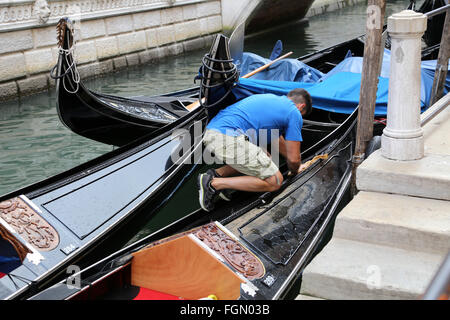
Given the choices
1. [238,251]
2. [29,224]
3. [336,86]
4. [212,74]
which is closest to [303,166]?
[212,74]

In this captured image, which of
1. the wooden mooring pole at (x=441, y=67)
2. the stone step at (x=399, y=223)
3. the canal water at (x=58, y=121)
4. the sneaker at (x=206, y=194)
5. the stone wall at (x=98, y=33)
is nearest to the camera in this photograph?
the stone step at (x=399, y=223)

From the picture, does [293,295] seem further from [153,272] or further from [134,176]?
[134,176]

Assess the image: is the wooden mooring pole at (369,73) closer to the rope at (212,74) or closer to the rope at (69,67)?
the rope at (212,74)

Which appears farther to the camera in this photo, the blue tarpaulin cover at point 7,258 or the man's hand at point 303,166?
the man's hand at point 303,166

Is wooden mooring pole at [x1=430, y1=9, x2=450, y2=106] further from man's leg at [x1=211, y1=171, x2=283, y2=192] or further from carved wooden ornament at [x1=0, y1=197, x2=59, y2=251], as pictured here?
carved wooden ornament at [x1=0, y1=197, x2=59, y2=251]

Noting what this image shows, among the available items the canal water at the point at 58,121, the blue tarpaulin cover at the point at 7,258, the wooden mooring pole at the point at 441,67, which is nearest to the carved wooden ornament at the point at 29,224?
the blue tarpaulin cover at the point at 7,258

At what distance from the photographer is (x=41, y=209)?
2.15 metres

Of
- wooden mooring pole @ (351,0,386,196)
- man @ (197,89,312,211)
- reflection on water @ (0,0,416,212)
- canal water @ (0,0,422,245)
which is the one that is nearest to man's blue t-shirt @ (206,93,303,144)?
man @ (197,89,312,211)

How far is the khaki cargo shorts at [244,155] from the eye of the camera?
2.23 m

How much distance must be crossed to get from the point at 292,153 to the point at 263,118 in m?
0.19

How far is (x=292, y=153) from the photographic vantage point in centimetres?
232

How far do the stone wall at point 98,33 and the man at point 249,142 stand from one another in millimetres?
3450

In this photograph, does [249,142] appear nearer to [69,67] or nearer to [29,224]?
[29,224]

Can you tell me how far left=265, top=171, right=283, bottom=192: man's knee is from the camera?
7.41 ft
